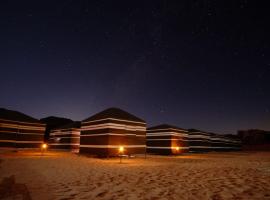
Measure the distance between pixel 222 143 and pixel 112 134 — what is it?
3898 cm

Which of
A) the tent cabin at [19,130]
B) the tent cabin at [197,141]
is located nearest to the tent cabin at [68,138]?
the tent cabin at [19,130]

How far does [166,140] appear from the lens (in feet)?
110

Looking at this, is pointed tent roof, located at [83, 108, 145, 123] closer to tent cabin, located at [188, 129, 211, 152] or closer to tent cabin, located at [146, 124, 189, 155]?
tent cabin, located at [146, 124, 189, 155]

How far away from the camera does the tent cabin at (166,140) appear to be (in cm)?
3303

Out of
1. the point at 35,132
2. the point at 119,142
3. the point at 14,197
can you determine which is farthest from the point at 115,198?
the point at 35,132

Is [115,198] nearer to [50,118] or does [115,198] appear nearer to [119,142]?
[119,142]

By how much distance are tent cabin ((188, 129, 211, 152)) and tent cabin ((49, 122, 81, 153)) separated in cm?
2188

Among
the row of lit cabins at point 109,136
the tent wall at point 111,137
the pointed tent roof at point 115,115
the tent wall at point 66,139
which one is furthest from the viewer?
the tent wall at point 66,139

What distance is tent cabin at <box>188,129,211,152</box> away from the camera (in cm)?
3919

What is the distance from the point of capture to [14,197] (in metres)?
5.77

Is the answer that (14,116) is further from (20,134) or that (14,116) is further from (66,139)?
(66,139)

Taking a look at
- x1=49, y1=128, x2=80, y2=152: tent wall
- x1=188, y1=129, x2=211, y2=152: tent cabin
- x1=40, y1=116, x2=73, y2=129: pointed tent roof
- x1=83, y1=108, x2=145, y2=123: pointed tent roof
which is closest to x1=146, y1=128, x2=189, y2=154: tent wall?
x1=188, y1=129, x2=211, y2=152: tent cabin

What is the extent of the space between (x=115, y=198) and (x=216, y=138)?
48213 mm

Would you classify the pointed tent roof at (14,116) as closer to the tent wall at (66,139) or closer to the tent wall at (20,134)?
the tent wall at (20,134)
